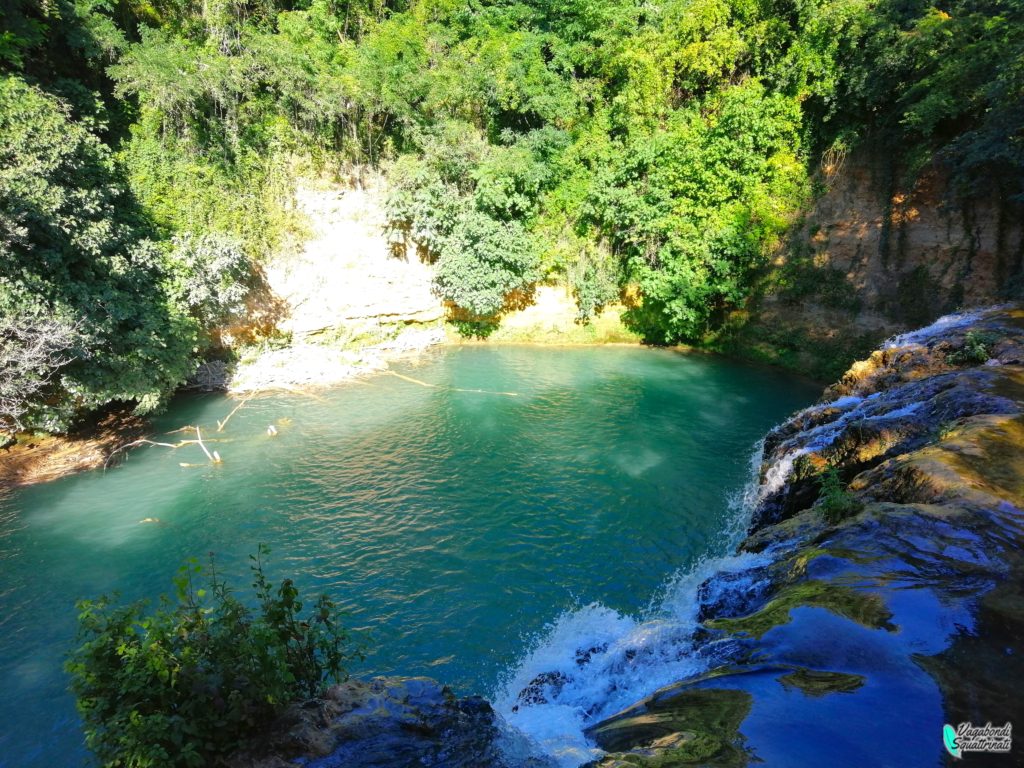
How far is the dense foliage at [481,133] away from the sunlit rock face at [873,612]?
479 inches

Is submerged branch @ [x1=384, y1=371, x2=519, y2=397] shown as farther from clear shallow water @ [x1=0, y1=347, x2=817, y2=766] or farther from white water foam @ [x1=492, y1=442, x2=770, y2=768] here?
white water foam @ [x1=492, y1=442, x2=770, y2=768]

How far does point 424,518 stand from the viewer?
1259 cm

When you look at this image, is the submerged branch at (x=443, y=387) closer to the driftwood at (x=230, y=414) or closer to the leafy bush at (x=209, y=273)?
the driftwood at (x=230, y=414)

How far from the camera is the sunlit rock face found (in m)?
4.05

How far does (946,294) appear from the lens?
727 inches

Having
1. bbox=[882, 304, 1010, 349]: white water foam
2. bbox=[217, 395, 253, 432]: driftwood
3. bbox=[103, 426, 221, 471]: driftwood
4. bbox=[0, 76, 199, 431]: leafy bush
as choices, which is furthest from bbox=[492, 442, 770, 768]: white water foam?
bbox=[0, 76, 199, 431]: leafy bush

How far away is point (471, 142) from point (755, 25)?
12.9 m

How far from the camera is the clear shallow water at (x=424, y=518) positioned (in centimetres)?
903

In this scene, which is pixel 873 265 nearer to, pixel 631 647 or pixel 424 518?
pixel 424 518

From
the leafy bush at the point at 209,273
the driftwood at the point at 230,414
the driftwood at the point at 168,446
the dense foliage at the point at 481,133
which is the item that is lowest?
the driftwood at the point at 168,446

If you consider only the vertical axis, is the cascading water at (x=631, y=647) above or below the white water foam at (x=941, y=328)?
below

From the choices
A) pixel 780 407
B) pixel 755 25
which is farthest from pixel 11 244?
pixel 755 25

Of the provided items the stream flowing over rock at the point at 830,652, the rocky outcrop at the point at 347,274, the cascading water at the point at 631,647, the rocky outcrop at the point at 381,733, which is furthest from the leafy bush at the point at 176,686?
the rocky outcrop at the point at 347,274

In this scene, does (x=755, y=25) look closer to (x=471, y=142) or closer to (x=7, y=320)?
(x=471, y=142)
